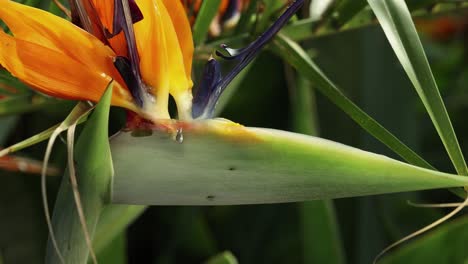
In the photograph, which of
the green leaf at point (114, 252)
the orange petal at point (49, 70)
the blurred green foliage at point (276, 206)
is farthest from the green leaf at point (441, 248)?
the orange petal at point (49, 70)

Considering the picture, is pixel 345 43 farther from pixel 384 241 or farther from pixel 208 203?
pixel 208 203

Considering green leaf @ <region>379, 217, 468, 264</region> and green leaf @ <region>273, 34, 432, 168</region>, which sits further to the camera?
green leaf @ <region>379, 217, 468, 264</region>

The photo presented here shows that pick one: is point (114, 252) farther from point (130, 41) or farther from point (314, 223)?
point (130, 41)

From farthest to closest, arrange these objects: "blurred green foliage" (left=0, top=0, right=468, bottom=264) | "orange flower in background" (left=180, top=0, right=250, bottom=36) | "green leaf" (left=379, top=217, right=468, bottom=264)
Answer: "blurred green foliage" (left=0, top=0, right=468, bottom=264) → "green leaf" (left=379, top=217, right=468, bottom=264) → "orange flower in background" (left=180, top=0, right=250, bottom=36)

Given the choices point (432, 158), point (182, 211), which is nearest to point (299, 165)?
point (182, 211)

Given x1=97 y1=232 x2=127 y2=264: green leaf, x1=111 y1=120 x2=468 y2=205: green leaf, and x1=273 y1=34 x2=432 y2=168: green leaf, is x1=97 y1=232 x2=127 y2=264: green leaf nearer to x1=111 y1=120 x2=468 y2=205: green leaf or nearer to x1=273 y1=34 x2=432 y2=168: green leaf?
x1=273 y1=34 x2=432 y2=168: green leaf

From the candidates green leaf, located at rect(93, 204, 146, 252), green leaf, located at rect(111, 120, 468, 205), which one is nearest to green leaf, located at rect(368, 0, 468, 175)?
green leaf, located at rect(111, 120, 468, 205)

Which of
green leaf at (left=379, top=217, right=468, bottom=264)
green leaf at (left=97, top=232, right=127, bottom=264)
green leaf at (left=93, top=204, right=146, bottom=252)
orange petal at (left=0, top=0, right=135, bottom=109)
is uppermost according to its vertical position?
orange petal at (left=0, top=0, right=135, bottom=109)

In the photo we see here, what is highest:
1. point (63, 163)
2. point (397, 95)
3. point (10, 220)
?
point (397, 95)
